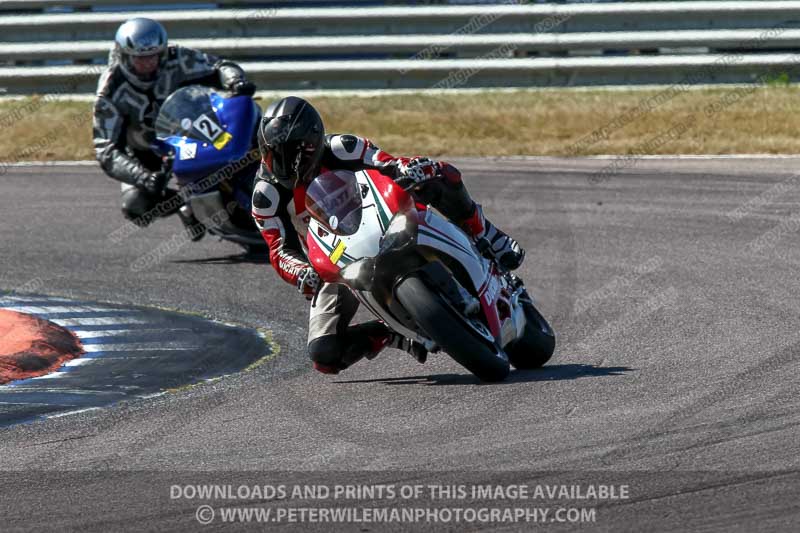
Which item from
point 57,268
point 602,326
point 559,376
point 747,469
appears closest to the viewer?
point 747,469

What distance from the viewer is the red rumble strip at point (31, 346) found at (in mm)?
7910

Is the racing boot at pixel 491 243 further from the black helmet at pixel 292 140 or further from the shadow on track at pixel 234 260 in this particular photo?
the shadow on track at pixel 234 260

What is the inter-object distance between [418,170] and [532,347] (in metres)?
1.09

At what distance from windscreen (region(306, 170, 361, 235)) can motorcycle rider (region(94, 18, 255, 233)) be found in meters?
5.20

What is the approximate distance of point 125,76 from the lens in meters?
12.3

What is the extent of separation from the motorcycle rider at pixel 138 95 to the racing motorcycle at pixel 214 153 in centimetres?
46

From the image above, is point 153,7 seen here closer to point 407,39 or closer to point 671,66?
point 407,39

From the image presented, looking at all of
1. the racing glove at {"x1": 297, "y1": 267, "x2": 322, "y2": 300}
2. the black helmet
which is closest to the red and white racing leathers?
the black helmet

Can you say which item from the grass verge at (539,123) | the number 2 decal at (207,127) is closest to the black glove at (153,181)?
the number 2 decal at (207,127)

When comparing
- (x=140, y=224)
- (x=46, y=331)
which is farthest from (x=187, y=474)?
(x=140, y=224)

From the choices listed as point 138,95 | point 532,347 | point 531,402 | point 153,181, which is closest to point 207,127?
point 153,181

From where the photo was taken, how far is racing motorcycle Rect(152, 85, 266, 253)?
11273 mm

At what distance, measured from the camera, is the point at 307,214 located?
7336 millimetres

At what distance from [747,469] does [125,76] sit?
8443 millimetres
